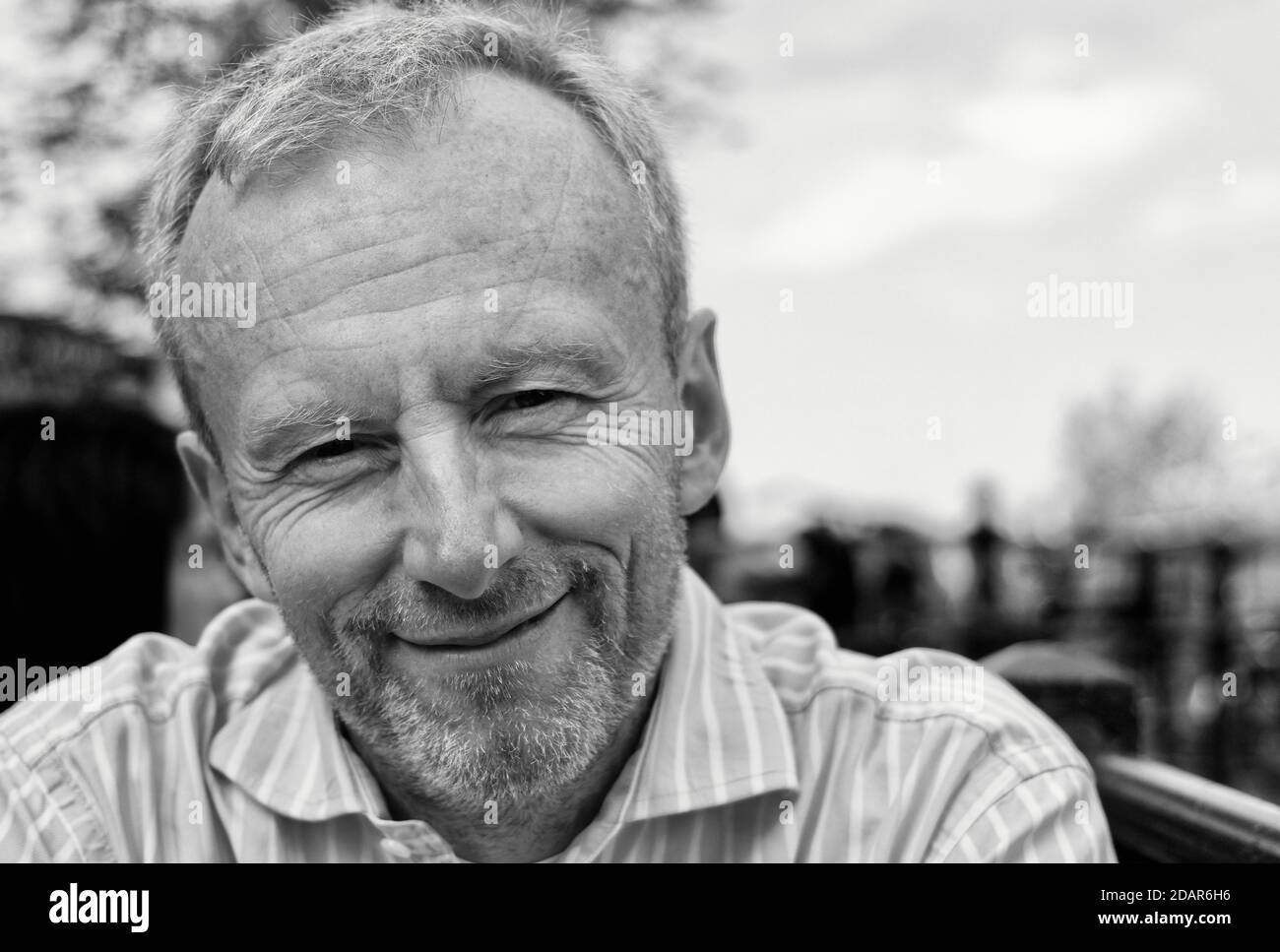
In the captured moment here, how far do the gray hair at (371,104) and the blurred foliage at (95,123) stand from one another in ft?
7.77

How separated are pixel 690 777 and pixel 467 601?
0.52 metres

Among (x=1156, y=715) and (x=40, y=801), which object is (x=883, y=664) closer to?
(x=40, y=801)

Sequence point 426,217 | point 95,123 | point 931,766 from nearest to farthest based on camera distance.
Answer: point 426,217
point 931,766
point 95,123

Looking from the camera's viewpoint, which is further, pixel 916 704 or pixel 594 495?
pixel 916 704

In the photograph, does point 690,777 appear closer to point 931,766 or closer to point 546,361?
point 931,766

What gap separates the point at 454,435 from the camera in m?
1.68

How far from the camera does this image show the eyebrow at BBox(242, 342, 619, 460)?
172 cm

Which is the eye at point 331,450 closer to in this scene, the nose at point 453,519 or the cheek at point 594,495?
the nose at point 453,519

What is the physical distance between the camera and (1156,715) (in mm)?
8969

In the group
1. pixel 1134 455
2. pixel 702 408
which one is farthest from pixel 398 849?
pixel 1134 455

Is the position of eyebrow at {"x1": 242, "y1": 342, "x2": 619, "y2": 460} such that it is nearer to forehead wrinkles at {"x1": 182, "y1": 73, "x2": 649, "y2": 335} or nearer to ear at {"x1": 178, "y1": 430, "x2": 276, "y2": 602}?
forehead wrinkles at {"x1": 182, "y1": 73, "x2": 649, "y2": 335}

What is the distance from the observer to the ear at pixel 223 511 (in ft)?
6.84

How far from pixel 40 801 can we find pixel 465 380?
1043 millimetres
